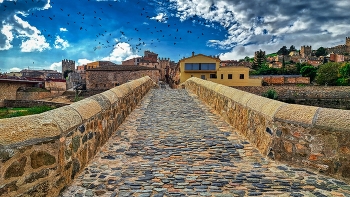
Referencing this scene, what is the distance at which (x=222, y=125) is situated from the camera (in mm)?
7008

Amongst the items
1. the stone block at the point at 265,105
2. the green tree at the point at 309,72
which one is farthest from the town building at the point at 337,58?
the stone block at the point at 265,105

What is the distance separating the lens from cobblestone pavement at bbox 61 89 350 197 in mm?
3316

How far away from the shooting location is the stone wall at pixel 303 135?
355 cm

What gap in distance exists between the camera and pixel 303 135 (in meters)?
3.90

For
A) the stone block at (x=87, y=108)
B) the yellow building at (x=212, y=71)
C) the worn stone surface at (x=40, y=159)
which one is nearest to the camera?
the worn stone surface at (x=40, y=159)

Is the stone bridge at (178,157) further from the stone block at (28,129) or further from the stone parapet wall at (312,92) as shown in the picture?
the stone parapet wall at (312,92)

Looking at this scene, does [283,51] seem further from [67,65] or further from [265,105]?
[265,105]

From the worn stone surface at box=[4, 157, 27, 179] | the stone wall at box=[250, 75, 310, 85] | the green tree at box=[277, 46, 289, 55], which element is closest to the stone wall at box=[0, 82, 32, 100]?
the worn stone surface at box=[4, 157, 27, 179]

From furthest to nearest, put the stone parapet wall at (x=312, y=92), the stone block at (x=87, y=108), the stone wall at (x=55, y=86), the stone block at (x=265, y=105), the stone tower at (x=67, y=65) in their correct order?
the stone tower at (x=67, y=65), the stone parapet wall at (x=312, y=92), the stone wall at (x=55, y=86), the stone block at (x=265, y=105), the stone block at (x=87, y=108)

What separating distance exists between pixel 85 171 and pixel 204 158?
1885 mm

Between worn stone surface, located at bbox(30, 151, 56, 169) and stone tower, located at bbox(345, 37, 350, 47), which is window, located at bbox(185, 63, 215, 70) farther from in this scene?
stone tower, located at bbox(345, 37, 350, 47)

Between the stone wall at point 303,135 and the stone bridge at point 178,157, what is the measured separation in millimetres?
13

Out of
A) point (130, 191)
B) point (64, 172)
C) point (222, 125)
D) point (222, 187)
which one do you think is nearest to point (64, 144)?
point (64, 172)

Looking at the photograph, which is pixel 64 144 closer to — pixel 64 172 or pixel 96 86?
pixel 64 172
